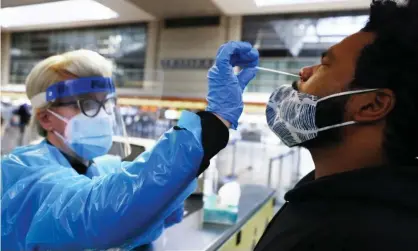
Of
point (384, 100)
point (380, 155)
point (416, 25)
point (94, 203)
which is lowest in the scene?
point (94, 203)

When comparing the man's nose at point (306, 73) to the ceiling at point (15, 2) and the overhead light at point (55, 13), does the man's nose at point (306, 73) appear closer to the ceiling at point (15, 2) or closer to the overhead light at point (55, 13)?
the overhead light at point (55, 13)

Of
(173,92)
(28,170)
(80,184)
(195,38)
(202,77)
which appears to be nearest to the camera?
(80,184)

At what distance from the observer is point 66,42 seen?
120 cm

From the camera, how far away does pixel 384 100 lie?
0.70 metres

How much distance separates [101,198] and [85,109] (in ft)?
1.58

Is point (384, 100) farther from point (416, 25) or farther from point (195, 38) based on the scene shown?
point (195, 38)

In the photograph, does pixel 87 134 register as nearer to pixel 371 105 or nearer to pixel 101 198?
pixel 101 198

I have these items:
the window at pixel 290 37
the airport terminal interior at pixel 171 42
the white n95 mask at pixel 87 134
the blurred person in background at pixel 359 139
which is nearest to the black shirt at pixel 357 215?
the blurred person in background at pixel 359 139

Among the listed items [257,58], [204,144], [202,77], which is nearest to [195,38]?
[202,77]

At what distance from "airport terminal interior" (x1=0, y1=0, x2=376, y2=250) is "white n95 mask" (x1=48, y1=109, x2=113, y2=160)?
8.9 inches

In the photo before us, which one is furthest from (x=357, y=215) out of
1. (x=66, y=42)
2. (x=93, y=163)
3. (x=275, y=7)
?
(x=66, y=42)

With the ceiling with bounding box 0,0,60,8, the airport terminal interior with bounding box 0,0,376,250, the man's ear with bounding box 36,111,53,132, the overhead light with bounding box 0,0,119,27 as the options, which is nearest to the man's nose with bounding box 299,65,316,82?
the airport terminal interior with bounding box 0,0,376,250

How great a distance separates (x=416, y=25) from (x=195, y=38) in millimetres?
794

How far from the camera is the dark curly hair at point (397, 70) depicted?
676 mm
